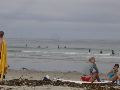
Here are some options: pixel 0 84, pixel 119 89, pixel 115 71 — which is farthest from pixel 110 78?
pixel 0 84

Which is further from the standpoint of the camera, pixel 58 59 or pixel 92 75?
pixel 58 59

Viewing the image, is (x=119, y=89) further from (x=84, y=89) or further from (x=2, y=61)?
(x=2, y=61)

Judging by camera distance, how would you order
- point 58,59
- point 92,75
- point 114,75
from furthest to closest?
point 58,59, point 114,75, point 92,75

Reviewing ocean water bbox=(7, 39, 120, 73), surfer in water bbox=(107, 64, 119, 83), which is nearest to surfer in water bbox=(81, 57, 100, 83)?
surfer in water bbox=(107, 64, 119, 83)

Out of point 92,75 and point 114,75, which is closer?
point 92,75

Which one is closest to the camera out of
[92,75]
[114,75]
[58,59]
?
[92,75]

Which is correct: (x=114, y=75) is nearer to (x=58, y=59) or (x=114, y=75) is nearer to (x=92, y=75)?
(x=92, y=75)

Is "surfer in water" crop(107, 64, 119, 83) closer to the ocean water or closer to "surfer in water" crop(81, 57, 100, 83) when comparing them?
"surfer in water" crop(81, 57, 100, 83)

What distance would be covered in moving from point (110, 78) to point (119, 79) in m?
0.75

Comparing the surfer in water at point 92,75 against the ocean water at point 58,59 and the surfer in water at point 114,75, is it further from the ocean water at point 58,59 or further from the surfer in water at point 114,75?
the ocean water at point 58,59

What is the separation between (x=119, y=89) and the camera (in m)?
14.0

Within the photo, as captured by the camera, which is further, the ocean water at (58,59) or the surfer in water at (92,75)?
the ocean water at (58,59)

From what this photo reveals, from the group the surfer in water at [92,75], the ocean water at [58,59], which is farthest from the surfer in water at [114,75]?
the ocean water at [58,59]

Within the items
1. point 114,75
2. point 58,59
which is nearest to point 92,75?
point 114,75
